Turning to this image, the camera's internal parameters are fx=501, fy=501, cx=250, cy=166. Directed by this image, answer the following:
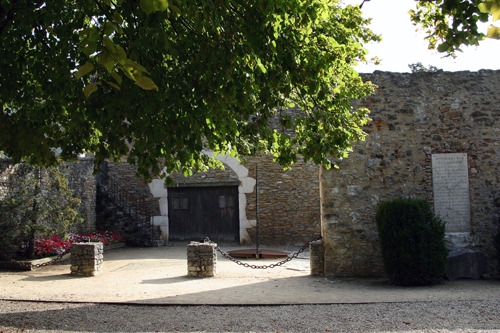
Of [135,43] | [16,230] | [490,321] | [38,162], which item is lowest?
[490,321]

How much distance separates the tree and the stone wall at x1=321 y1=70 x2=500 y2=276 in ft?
9.99

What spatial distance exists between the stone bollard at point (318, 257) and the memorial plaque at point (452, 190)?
2.16m

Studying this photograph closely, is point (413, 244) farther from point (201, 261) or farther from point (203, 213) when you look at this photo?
point (203, 213)

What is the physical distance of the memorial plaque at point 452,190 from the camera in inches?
352

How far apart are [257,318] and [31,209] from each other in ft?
24.8

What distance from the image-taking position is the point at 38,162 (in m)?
6.45

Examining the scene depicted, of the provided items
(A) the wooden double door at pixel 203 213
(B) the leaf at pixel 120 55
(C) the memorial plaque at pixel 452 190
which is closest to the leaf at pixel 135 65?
(B) the leaf at pixel 120 55

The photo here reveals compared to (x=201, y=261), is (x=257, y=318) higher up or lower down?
lower down

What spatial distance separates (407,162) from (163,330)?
217 inches

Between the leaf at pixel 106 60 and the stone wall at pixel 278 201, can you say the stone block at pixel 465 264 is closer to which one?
the stone wall at pixel 278 201

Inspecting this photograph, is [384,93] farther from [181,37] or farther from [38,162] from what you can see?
[38,162]

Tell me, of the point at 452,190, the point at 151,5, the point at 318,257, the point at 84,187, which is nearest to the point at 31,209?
the point at 84,187

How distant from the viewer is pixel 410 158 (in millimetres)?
9125

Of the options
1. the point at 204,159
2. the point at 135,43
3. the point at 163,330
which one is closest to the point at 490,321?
the point at 163,330
